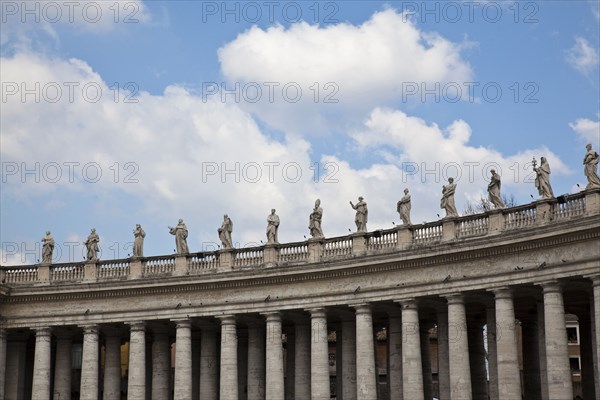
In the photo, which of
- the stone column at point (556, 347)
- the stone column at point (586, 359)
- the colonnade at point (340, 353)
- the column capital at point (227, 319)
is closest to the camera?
the stone column at point (556, 347)

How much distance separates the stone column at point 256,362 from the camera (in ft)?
241

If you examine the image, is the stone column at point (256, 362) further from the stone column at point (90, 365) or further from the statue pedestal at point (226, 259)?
the stone column at point (90, 365)

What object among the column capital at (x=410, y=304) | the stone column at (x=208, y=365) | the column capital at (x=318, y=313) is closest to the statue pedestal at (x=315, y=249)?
the column capital at (x=318, y=313)

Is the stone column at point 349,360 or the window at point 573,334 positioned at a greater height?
the window at point 573,334

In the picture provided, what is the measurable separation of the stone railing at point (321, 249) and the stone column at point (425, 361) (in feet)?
29.9

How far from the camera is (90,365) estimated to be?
7481 centimetres

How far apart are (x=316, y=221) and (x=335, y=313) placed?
6.42 metres

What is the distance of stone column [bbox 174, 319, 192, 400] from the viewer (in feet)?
238

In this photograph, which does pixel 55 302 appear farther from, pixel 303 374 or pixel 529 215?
pixel 529 215

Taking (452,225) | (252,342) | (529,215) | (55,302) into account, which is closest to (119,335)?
(55,302)

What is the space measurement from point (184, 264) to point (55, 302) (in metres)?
10.3

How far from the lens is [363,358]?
66.8 metres

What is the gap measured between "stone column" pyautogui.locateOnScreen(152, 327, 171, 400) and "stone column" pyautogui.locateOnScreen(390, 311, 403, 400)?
1729 cm

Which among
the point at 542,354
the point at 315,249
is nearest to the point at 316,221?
the point at 315,249
